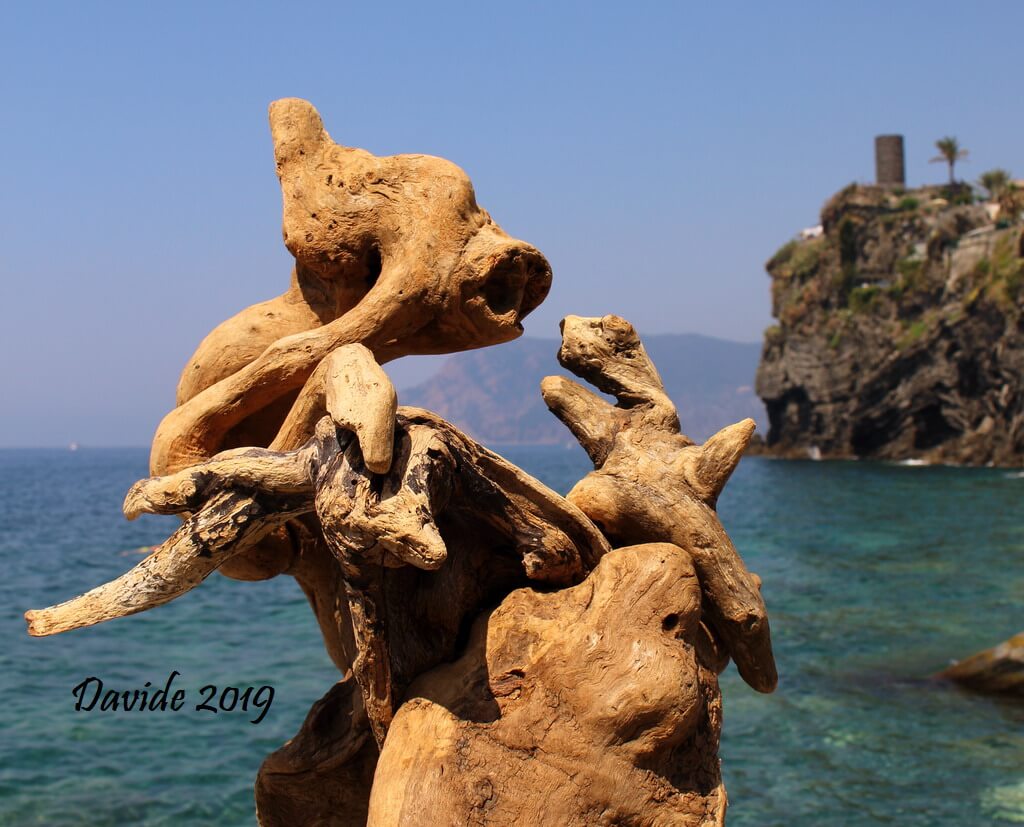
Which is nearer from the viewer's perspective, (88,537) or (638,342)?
(638,342)

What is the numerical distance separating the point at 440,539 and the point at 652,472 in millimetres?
1017

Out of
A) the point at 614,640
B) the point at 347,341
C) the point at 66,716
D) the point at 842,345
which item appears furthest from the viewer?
the point at 842,345

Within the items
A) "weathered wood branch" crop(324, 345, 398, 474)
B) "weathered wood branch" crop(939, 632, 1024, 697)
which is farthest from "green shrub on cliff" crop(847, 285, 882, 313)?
"weathered wood branch" crop(324, 345, 398, 474)

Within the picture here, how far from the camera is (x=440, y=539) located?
8.73 feet

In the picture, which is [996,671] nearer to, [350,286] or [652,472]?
[652,472]

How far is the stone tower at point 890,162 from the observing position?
6788 cm

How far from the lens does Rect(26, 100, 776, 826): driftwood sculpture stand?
2.94 m

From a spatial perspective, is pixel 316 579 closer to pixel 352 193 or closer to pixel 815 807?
pixel 352 193

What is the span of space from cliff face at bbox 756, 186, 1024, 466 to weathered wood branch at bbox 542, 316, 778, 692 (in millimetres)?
42984

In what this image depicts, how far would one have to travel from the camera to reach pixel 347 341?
3500 mm

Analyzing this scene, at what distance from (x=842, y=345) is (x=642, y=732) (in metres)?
53.8

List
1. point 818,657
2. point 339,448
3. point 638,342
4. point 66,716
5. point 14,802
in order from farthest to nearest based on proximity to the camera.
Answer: point 818,657, point 66,716, point 14,802, point 638,342, point 339,448

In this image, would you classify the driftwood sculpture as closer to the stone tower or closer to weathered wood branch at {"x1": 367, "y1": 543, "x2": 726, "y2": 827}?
weathered wood branch at {"x1": 367, "y1": 543, "x2": 726, "y2": 827}

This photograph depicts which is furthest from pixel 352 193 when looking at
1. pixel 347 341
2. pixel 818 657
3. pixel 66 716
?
pixel 818 657
